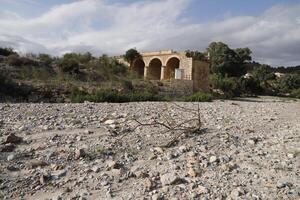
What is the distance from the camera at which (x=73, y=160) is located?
5.40 metres

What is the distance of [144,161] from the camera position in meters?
5.43

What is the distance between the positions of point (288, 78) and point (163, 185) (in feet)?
152

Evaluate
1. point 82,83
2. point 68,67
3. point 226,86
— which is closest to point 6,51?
point 68,67

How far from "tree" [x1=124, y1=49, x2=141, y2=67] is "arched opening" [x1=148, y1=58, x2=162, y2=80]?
175 cm

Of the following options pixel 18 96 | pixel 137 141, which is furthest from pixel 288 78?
pixel 137 141

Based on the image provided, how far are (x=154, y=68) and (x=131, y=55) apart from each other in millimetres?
2977

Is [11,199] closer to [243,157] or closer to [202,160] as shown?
[202,160]

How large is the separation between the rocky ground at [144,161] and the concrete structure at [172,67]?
22.1 metres

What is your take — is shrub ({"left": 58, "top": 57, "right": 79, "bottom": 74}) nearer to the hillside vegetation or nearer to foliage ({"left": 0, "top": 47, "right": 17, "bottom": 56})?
the hillside vegetation

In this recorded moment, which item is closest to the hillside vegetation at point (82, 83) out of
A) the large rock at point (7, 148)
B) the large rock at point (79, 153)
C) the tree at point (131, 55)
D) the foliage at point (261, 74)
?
the tree at point (131, 55)

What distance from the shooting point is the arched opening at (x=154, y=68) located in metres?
37.0

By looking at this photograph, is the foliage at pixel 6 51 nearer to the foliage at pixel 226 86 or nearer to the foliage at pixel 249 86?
the foliage at pixel 226 86

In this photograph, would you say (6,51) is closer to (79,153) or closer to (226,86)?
(226,86)

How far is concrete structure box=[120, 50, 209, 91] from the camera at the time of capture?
30.7 metres
